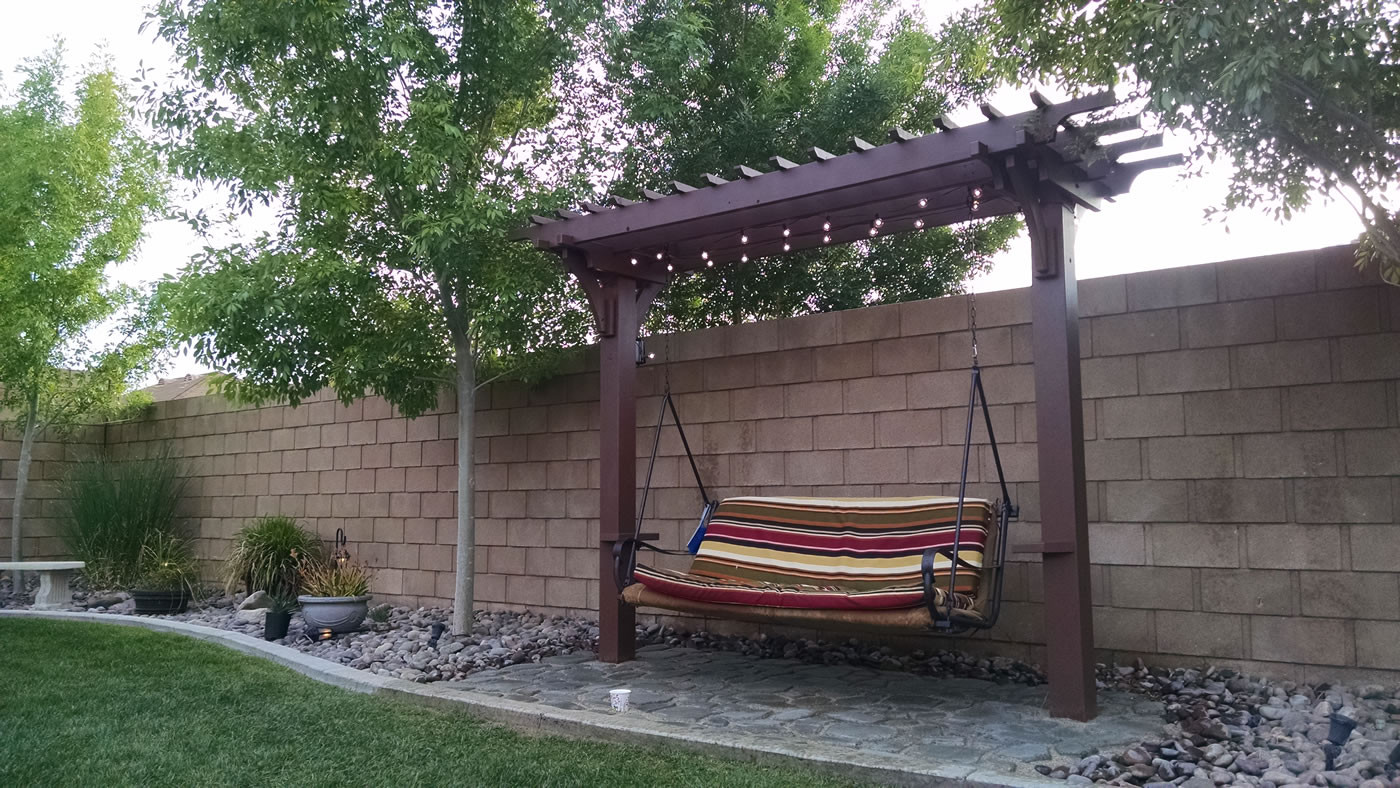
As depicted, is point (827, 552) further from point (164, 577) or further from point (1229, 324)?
point (164, 577)

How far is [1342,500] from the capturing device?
3.62 meters

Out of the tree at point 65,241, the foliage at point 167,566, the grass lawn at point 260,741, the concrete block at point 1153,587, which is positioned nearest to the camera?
the grass lawn at point 260,741

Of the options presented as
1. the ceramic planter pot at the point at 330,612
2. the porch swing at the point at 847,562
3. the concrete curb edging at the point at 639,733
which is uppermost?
the porch swing at the point at 847,562

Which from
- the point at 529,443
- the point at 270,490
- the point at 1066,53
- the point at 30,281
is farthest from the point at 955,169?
the point at 30,281

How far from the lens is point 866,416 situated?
15.7 feet

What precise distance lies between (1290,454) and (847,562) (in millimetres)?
1703

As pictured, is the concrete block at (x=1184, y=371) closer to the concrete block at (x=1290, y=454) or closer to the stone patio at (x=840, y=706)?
the concrete block at (x=1290, y=454)

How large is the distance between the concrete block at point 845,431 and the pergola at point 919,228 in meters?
0.86

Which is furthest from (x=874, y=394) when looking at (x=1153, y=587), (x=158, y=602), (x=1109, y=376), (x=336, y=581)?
(x=158, y=602)

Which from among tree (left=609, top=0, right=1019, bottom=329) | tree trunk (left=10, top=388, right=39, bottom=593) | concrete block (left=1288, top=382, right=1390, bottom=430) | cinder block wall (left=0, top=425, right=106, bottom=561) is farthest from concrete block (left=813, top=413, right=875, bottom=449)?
cinder block wall (left=0, top=425, right=106, bottom=561)

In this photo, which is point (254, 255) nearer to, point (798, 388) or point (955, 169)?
point (798, 388)

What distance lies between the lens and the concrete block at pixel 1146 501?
397cm

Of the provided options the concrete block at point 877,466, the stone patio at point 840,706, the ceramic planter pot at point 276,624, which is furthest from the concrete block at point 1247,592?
the ceramic planter pot at point 276,624

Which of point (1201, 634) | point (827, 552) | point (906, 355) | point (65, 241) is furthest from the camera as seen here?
point (65, 241)
